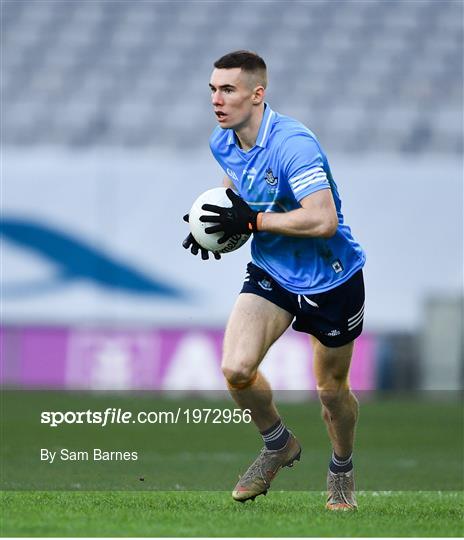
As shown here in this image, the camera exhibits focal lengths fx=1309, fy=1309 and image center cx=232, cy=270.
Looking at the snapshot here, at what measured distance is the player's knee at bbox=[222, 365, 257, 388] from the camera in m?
6.33

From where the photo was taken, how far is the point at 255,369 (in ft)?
20.9

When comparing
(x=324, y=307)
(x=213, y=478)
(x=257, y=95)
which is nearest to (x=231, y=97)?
(x=257, y=95)

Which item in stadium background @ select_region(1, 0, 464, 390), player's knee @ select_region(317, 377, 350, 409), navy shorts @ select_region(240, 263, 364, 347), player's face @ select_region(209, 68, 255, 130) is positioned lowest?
stadium background @ select_region(1, 0, 464, 390)

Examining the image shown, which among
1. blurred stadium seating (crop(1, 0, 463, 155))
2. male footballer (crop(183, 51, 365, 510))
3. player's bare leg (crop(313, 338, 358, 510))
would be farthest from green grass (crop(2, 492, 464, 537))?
blurred stadium seating (crop(1, 0, 463, 155))

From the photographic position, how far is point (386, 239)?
59.6 ft

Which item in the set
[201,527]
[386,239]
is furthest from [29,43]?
[201,527]

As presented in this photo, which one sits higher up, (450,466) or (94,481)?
(94,481)

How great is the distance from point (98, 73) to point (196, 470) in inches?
551

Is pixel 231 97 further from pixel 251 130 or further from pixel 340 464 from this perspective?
pixel 340 464

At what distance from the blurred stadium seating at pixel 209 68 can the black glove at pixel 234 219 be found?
13.6 metres

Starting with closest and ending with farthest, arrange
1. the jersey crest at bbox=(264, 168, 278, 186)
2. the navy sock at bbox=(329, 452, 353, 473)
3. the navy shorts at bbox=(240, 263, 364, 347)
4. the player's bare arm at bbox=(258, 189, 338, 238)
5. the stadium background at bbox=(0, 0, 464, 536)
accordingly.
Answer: the player's bare arm at bbox=(258, 189, 338, 238) < the jersey crest at bbox=(264, 168, 278, 186) < the navy shorts at bbox=(240, 263, 364, 347) < the navy sock at bbox=(329, 452, 353, 473) < the stadium background at bbox=(0, 0, 464, 536)

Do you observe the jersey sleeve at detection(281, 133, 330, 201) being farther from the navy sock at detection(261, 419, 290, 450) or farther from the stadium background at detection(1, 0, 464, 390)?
the stadium background at detection(1, 0, 464, 390)

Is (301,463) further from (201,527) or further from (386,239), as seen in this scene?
(386,239)

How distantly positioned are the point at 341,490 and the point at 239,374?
904mm
